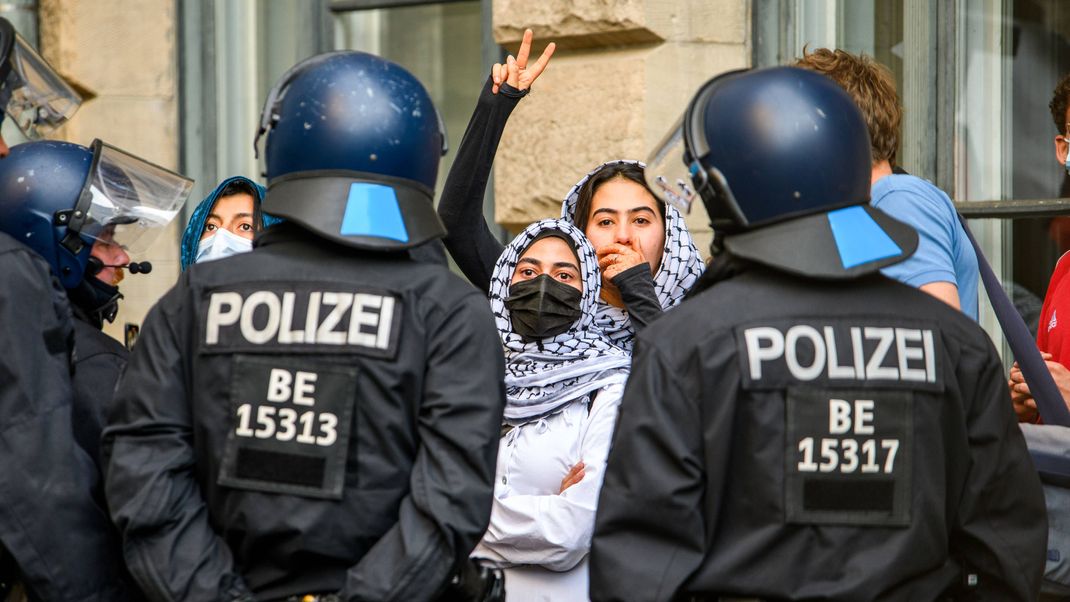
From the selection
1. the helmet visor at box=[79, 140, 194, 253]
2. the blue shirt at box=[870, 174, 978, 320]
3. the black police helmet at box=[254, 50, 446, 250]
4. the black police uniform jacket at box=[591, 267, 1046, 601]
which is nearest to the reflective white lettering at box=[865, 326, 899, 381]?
the black police uniform jacket at box=[591, 267, 1046, 601]

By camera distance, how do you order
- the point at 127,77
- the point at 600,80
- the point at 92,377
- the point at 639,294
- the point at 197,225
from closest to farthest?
the point at 92,377, the point at 639,294, the point at 197,225, the point at 600,80, the point at 127,77

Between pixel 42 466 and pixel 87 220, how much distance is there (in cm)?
69

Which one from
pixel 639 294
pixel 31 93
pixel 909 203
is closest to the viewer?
pixel 909 203

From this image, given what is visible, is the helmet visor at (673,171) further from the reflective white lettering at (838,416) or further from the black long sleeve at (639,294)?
the black long sleeve at (639,294)

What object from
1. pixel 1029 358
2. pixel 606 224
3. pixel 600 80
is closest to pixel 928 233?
pixel 1029 358

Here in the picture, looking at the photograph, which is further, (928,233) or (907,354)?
(928,233)

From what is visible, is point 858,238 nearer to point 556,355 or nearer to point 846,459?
point 846,459

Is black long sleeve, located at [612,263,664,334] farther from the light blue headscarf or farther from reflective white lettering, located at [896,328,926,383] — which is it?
reflective white lettering, located at [896,328,926,383]

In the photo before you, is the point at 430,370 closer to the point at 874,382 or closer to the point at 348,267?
the point at 348,267

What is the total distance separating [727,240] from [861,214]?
225mm

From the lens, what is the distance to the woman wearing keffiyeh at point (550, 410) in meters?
2.91

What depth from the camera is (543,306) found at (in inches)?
127

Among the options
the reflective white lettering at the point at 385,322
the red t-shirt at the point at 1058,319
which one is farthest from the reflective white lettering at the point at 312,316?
the red t-shirt at the point at 1058,319

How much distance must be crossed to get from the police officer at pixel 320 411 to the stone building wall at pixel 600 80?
6.50ft
